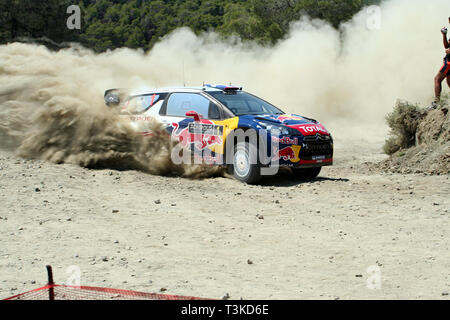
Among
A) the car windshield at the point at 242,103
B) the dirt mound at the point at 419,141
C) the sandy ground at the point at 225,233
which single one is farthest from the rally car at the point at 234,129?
the dirt mound at the point at 419,141

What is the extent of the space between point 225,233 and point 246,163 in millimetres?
3175

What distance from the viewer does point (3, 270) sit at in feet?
17.9

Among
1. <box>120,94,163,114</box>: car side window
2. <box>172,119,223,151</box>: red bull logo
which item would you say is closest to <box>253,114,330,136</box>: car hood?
<box>172,119,223,151</box>: red bull logo

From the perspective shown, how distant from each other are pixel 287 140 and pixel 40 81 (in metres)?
5.51

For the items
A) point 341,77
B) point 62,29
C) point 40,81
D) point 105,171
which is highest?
point 62,29

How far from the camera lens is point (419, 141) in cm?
1291

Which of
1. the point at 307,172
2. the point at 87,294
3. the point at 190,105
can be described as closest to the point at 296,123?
the point at 307,172

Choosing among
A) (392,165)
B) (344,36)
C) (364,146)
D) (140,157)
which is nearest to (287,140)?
(140,157)

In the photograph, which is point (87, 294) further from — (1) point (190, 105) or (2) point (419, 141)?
(2) point (419, 141)

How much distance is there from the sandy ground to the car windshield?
1.34 m

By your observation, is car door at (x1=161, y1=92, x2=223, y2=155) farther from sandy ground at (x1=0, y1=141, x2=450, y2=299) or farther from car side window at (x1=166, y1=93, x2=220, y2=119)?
sandy ground at (x1=0, y1=141, x2=450, y2=299)

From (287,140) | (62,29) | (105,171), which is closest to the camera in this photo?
(287,140)

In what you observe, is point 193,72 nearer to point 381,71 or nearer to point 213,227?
point 381,71
